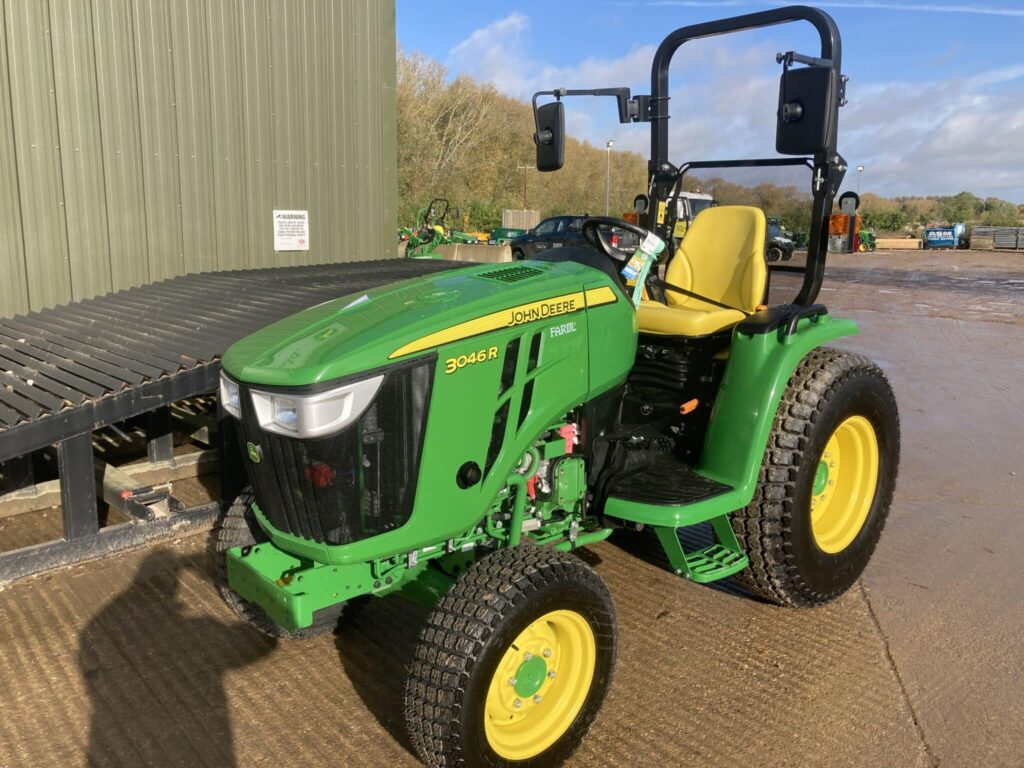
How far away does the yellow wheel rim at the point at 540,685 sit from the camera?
92.4 inches

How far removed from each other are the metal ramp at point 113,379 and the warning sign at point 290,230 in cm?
177

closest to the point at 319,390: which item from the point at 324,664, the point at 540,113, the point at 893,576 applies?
the point at 324,664

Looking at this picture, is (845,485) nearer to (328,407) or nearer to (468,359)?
(468,359)

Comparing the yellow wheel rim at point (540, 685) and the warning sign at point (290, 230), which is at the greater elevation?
the warning sign at point (290, 230)

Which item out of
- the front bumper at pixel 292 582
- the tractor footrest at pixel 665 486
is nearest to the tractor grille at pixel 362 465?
the front bumper at pixel 292 582

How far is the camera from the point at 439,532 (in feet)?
7.75

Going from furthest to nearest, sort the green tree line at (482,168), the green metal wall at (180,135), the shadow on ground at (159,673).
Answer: the green tree line at (482,168)
the green metal wall at (180,135)
the shadow on ground at (159,673)

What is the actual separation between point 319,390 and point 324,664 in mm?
1324

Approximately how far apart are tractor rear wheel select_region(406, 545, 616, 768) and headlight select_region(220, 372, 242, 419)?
81 cm

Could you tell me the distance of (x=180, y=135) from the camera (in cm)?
617

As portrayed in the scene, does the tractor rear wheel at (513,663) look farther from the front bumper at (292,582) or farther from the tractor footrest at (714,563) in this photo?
the tractor footrest at (714,563)

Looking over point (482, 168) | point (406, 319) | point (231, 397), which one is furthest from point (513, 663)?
point (482, 168)

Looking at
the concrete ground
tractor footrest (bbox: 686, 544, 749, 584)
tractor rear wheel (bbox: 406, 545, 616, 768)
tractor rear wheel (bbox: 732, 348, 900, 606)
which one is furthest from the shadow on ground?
tractor rear wheel (bbox: 732, 348, 900, 606)

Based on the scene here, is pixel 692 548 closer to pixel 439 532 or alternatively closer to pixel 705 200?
pixel 705 200
